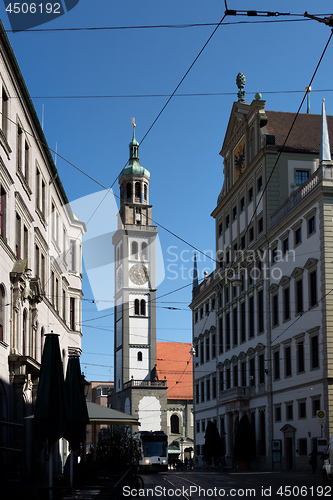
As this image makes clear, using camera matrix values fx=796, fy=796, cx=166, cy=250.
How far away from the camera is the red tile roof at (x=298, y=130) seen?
5478cm

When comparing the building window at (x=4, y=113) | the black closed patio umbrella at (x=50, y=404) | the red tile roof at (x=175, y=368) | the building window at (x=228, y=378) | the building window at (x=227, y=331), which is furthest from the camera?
the red tile roof at (x=175, y=368)

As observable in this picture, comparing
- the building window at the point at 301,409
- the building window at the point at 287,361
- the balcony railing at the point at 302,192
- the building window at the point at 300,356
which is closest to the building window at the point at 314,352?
the building window at the point at 300,356

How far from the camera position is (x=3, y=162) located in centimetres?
2598

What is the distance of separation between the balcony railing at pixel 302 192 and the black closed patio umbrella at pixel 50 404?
28.1 m

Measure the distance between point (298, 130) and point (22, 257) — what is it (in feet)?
106

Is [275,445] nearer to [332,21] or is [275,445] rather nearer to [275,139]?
[275,139]

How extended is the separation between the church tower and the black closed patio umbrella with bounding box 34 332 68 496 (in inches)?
3113

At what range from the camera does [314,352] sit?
43.8m

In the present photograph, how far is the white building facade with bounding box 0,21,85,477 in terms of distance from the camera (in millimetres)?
26172

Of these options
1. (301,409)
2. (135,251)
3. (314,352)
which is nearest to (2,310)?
(314,352)

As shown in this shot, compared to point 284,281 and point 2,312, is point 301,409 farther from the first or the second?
point 2,312

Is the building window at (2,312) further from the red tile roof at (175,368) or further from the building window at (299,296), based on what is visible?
the red tile roof at (175,368)

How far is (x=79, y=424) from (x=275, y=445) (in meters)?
29.0

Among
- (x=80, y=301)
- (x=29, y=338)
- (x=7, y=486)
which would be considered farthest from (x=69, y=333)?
(x=7, y=486)
